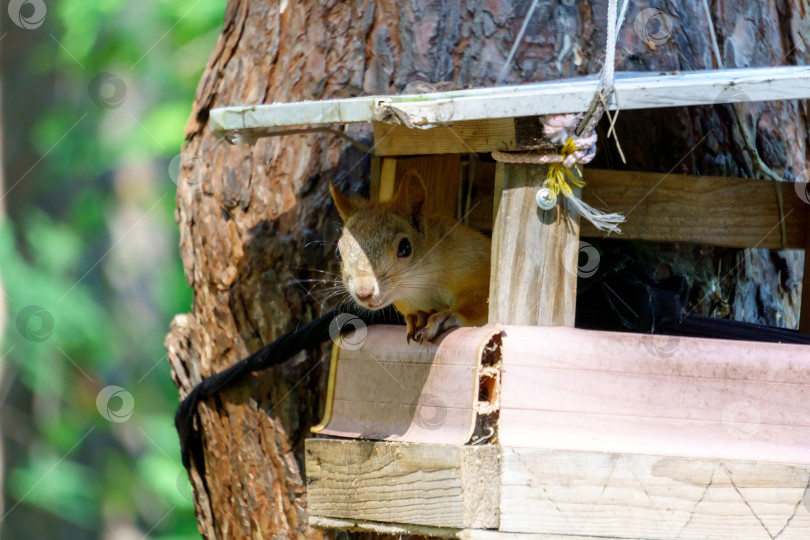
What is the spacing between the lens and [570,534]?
4.65 ft

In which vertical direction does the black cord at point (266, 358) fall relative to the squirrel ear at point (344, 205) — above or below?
below

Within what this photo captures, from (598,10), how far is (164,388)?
4731mm

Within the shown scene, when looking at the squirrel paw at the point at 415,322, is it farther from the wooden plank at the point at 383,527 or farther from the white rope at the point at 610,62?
the white rope at the point at 610,62

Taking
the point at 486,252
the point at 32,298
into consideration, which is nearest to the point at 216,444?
the point at 486,252

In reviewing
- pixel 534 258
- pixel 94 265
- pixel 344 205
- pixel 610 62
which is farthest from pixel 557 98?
pixel 94 265

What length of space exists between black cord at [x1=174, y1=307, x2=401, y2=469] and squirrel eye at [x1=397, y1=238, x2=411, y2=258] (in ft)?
0.55

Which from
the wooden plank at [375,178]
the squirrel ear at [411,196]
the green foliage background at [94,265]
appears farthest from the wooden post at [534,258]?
the green foliage background at [94,265]

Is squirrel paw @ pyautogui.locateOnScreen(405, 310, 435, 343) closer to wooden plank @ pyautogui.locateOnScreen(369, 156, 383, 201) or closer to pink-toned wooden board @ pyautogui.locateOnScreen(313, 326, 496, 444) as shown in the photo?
pink-toned wooden board @ pyautogui.locateOnScreen(313, 326, 496, 444)

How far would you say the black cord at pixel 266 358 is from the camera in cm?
205

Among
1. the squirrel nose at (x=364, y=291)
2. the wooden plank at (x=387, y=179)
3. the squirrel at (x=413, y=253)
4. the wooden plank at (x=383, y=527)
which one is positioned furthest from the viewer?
the wooden plank at (x=387, y=179)

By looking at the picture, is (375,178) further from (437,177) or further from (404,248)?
(404,248)

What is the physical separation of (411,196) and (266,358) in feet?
1.75

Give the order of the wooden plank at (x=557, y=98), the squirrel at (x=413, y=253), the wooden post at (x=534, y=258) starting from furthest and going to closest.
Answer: the squirrel at (x=413, y=253) < the wooden post at (x=534, y=258) < the wooden plank at (x=557, y=98)

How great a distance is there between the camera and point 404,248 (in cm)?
223
